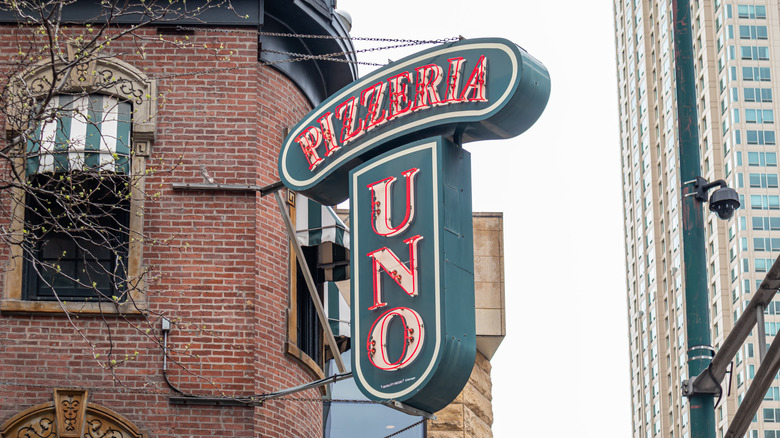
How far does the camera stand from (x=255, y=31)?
15.6 m

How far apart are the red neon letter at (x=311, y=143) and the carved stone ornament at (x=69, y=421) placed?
3457 millimetres

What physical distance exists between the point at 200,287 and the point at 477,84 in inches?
166

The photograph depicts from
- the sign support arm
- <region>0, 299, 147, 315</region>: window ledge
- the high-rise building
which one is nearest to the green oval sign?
the sign support arm

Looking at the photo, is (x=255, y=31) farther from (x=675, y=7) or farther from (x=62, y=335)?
(x=675, y=7)

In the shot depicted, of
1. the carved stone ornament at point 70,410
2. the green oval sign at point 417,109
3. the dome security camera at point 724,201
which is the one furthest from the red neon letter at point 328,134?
the dome security camera at point 724,201

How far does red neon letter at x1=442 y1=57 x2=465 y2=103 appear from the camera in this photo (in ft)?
41.4

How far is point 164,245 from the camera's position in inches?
575

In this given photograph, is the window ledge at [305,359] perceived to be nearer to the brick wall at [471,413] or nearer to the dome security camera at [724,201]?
the dome security camera at [724,201]

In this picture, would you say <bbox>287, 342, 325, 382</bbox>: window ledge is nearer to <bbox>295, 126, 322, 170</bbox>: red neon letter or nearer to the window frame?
the window frame

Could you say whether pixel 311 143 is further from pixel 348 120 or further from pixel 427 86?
pixel 427 86

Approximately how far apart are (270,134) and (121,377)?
11.5 ft

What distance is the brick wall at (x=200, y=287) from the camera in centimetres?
1390

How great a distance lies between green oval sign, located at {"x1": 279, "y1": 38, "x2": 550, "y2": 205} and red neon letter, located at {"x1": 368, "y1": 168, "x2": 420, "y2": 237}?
509 millimetres

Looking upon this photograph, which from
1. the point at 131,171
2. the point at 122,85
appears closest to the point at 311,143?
the point at 131,171
